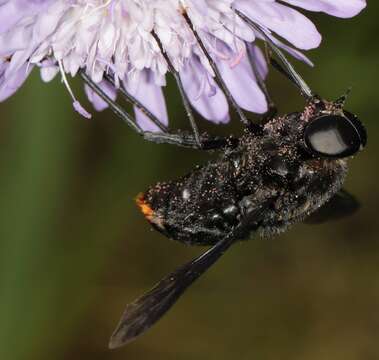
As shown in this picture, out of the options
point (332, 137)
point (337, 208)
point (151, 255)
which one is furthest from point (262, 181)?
point (151, 255)

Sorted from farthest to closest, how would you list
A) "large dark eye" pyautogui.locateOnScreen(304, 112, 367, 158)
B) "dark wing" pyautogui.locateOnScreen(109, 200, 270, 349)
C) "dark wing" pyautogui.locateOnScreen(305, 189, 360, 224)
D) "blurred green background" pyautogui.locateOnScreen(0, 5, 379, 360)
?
"blurred green background" pyautogui.locateOnScreen(0, 5, 379, 360)
"dark wing" pyautogui.locateOnScreen(305, 189, 360, 224)
"large dark eye" pyautogui.locateOnScreen(304, 112, 367, 158)
"dark wing" pyautogui.locateOnScreen(109, 200, 270, 349)

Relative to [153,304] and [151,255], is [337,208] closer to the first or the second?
[153,304]

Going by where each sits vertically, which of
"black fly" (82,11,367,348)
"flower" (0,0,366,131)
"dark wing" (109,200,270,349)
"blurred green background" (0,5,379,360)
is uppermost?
"flower" (0,0,366,131)

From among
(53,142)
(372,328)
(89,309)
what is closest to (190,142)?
(53,142)

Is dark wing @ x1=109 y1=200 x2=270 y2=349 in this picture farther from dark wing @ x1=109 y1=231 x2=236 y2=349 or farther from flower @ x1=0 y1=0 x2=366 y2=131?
flower @ x1=0 y1=0 x2=366 y2=131

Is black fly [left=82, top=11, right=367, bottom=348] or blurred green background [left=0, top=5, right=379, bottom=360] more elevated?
black fly [left=82, top=11, right=367, bottom=348]

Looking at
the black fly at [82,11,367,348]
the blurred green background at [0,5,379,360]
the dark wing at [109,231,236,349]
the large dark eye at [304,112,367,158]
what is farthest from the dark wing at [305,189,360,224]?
the blurred green background at [0,5,379,360]

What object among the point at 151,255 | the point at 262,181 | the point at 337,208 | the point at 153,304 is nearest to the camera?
the point at 153,304
